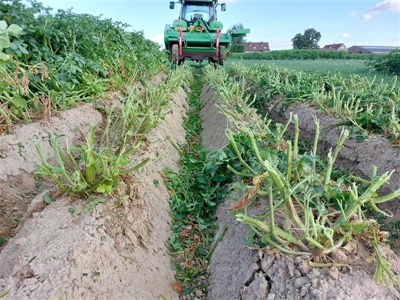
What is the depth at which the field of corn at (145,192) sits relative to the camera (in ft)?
5.27

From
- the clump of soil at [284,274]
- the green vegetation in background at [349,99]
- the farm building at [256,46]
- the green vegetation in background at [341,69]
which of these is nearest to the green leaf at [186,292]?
the clump of soil at [284,274]

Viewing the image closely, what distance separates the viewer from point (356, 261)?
158 centimetres

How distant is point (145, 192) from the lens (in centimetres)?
246

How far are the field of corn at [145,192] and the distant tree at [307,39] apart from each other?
55221 mm

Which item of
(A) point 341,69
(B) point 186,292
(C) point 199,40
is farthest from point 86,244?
(A) point 341,69

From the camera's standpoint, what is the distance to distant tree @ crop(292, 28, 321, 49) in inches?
2183

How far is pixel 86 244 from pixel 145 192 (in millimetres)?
785

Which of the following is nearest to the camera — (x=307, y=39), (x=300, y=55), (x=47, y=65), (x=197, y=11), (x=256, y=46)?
(x=47, y=65)

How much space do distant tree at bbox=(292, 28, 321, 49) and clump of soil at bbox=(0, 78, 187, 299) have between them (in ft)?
190

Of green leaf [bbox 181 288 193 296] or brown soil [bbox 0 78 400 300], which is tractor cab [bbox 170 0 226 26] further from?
green leaf [bbox 181 288 193 296]

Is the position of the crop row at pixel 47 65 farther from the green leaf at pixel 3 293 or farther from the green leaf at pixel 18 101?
the green leaf at pixel 3 293

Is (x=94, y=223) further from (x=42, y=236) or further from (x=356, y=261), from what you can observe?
(x=356, y=261)

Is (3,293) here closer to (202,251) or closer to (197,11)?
(202,251)

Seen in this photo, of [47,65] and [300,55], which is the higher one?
[47,65]
